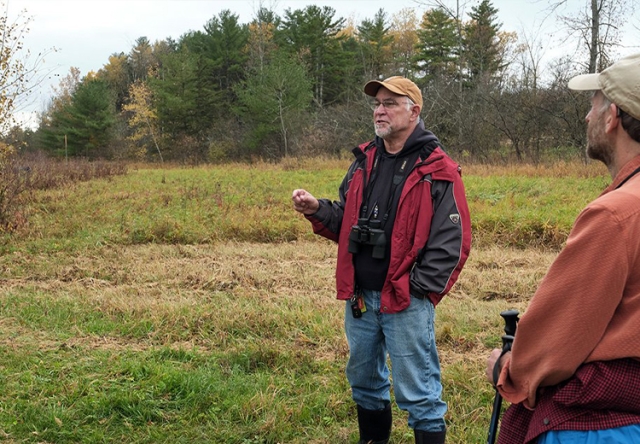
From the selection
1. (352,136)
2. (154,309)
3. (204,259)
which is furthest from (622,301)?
(352,136)

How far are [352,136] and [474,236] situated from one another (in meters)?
23.5

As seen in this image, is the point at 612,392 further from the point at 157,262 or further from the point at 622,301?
the point at 157,262

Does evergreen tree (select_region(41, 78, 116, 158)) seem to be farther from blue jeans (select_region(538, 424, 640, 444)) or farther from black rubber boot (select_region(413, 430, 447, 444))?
blue jeans (select_region(538, 424, 640, 444))

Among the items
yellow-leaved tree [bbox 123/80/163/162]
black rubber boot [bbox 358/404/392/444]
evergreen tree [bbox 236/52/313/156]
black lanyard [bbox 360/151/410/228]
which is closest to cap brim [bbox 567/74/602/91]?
black lanyard [bbox 360/151/410/228]

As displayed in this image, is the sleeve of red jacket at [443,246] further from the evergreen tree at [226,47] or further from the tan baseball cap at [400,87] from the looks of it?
the evergreen tree at [226,47]

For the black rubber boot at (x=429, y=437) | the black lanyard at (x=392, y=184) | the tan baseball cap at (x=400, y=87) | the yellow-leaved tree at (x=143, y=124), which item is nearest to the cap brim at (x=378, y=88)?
the tan baseball cap at (x=400, y=87)

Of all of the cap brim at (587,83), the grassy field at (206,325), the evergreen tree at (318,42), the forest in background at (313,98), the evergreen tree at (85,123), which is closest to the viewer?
the cap brim at (587,83)

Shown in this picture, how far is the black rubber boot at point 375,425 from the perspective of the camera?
359 centimetres

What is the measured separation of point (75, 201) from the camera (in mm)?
15703

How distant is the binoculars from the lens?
3186mm

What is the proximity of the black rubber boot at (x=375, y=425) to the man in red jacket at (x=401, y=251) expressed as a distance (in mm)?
133

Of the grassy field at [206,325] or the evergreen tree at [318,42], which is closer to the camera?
the grassy field at [206,325]

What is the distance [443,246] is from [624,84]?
1.49m

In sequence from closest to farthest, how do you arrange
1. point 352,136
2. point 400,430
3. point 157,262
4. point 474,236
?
point 400,430 → point 157,262 → point 474,236 → point 352,136
